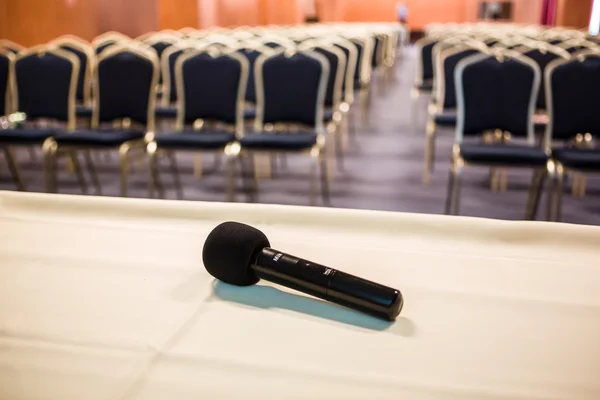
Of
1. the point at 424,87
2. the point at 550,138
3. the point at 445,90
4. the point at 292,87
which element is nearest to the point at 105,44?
the point at 292,87

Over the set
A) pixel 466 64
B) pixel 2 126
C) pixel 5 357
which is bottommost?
pixel 2 126

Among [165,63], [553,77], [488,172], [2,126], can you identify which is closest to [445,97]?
[488,172]

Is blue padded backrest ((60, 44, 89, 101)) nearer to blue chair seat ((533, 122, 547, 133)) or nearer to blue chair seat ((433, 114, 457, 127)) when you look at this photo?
blue chair seat ((433, 114, 457, 127))

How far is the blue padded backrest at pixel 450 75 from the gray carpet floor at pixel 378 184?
616 millimetres

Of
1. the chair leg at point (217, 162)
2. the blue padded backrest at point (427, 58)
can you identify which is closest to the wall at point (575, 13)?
the blue padded backrest at point (427, 58)

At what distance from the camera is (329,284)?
30.1 inches

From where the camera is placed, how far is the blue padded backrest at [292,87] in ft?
13.0

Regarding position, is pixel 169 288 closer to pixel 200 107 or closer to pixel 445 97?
pixel 200 107

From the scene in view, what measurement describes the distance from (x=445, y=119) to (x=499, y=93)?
73 centimetres

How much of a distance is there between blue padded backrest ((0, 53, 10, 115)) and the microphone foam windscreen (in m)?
4.09

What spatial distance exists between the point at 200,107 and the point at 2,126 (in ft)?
5.61

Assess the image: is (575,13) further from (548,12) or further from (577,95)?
(577,95)

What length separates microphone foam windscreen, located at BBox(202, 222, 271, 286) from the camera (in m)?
0.82

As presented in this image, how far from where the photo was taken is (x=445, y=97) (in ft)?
15.2
